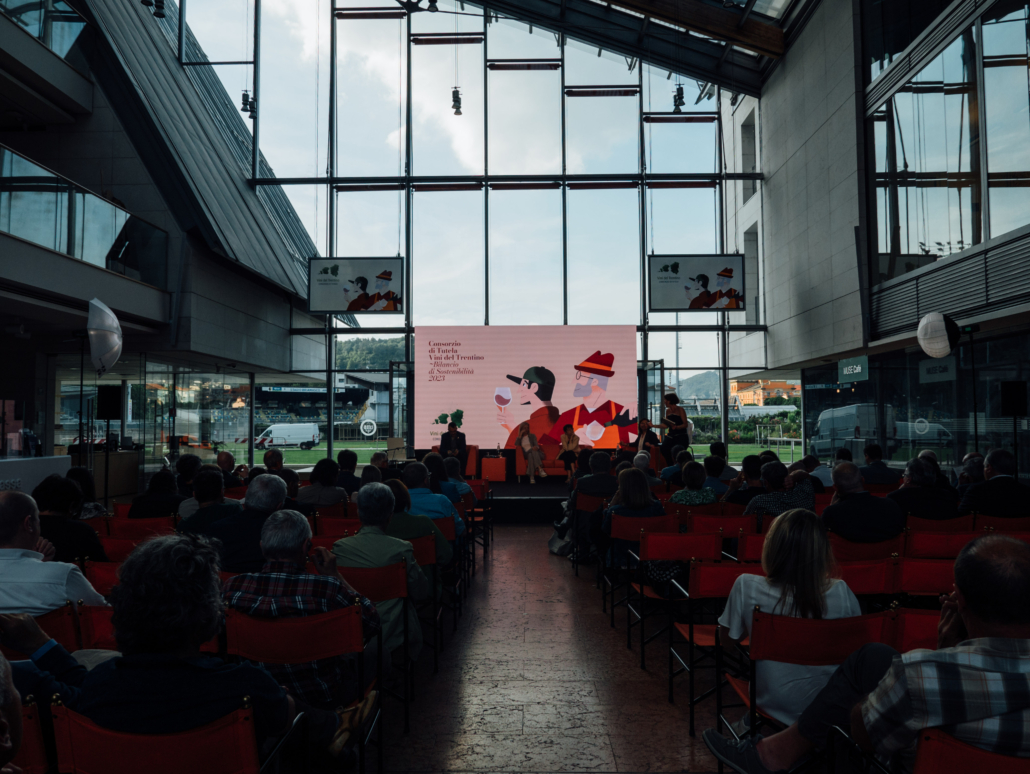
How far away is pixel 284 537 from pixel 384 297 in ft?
40.0

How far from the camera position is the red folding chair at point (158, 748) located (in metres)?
1.37

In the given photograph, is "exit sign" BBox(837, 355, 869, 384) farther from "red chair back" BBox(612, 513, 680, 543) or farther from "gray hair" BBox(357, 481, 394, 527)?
"gray hair" BBox(357, 481, 394, 527)

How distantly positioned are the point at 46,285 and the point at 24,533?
6.26 m

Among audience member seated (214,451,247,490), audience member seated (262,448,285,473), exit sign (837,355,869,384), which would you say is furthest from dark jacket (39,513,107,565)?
exit sign (837,355,869,384)

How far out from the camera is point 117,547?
3547 millimetres

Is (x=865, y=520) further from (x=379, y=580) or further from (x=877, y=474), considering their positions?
(x=877, y=474)

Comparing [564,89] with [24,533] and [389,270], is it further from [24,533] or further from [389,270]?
[24,533]

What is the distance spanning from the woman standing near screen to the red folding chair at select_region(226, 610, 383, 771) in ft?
35.7

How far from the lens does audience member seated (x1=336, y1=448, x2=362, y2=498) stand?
6.31 m

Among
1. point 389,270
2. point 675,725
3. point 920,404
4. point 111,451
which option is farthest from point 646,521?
point 389,270

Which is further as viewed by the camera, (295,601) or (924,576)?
(924,576)

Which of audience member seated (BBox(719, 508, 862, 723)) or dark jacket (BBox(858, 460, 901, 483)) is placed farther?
dark jacket (BBox(858, 460, 901, 483))

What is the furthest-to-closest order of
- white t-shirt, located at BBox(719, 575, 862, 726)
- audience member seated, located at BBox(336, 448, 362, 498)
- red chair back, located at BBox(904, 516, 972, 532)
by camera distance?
1. audience member seated, located at BBox(336, 448, 362, 498)
2. red chair back, located at BBox(904, 516, 972, 532)
3. white t-shirt, located at BBox(719, 575, 862, 726)

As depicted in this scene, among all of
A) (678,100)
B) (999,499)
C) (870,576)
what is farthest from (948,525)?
(678,100)
